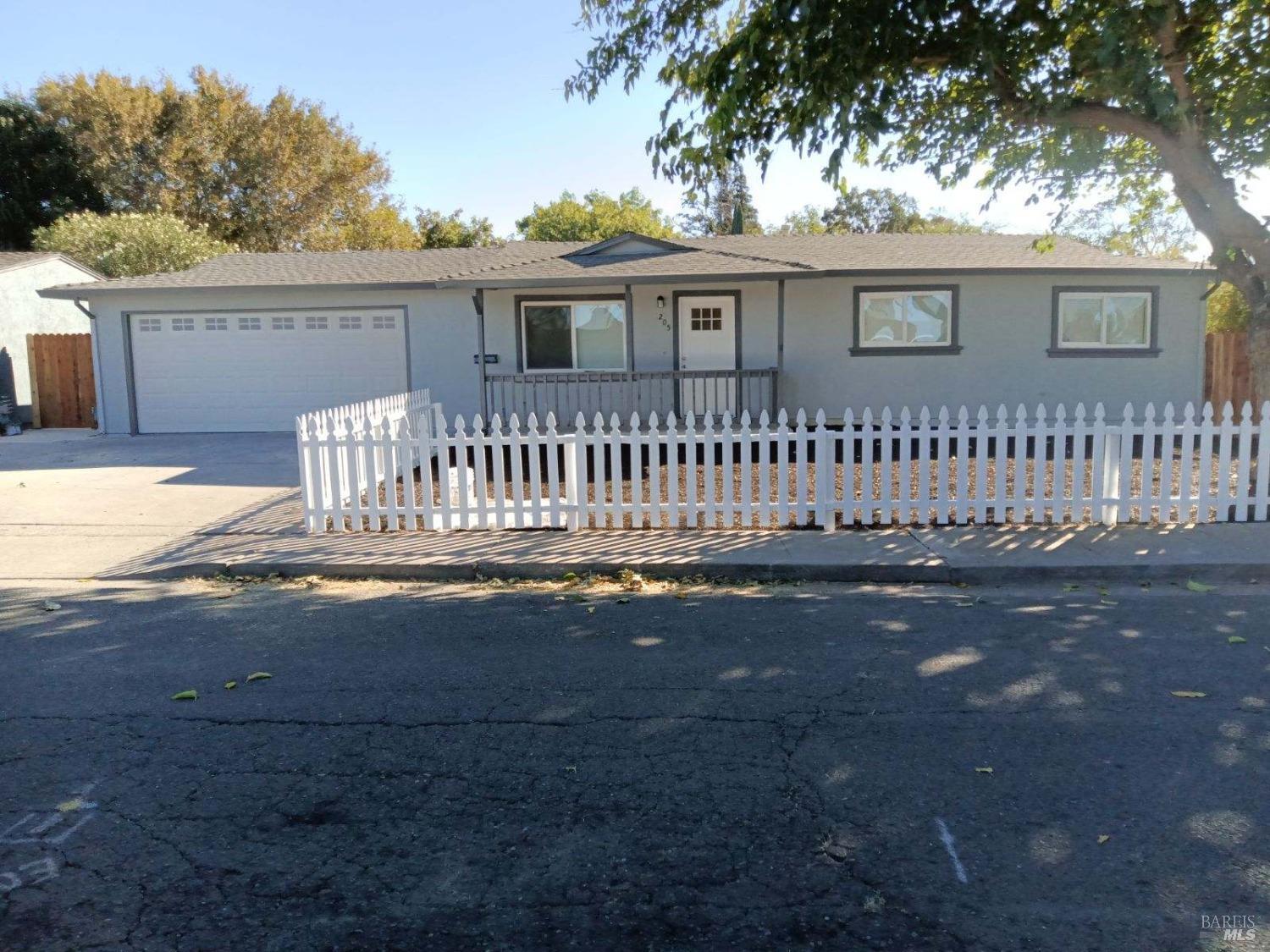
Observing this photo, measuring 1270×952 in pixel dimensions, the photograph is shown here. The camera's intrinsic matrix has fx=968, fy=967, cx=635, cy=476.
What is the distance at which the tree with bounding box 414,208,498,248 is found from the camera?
4566cm

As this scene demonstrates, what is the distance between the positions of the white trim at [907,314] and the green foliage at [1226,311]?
303 inches

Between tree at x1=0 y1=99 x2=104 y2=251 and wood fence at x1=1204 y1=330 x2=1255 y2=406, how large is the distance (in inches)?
1476

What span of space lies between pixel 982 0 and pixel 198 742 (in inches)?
337

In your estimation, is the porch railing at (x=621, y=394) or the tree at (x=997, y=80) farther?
the porch railing at (x=621, y=394)

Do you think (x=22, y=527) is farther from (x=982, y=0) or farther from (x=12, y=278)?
(x=12, y=278)

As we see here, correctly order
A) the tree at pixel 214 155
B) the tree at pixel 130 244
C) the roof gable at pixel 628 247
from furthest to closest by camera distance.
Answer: the tree at pixel 214 155 → the tree at pixel 130 244 → the roof gable at pixel 628 247

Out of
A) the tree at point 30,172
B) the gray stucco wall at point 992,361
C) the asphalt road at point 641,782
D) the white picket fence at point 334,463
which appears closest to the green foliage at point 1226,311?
the gray stucco wall at point 992,361

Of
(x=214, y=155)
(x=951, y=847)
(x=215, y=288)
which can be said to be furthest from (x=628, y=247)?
(x=214, y=155)

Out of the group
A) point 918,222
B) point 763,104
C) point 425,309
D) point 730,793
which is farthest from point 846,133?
point 918,222

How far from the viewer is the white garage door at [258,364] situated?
18.2 metres

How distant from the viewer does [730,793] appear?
3.93 meters

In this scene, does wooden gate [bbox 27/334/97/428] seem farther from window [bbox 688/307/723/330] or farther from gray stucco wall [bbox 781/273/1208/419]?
gray stucco wall [bbox 781/273/1208/419]

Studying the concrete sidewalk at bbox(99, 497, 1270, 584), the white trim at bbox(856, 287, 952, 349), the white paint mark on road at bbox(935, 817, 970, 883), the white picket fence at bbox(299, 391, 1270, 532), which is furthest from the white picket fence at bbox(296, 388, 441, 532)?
the white trim at bbox(856, 287, 952, 349)

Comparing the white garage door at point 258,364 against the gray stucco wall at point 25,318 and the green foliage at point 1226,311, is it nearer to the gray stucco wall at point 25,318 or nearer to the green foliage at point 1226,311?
the gray stucco wall at point 25,318
